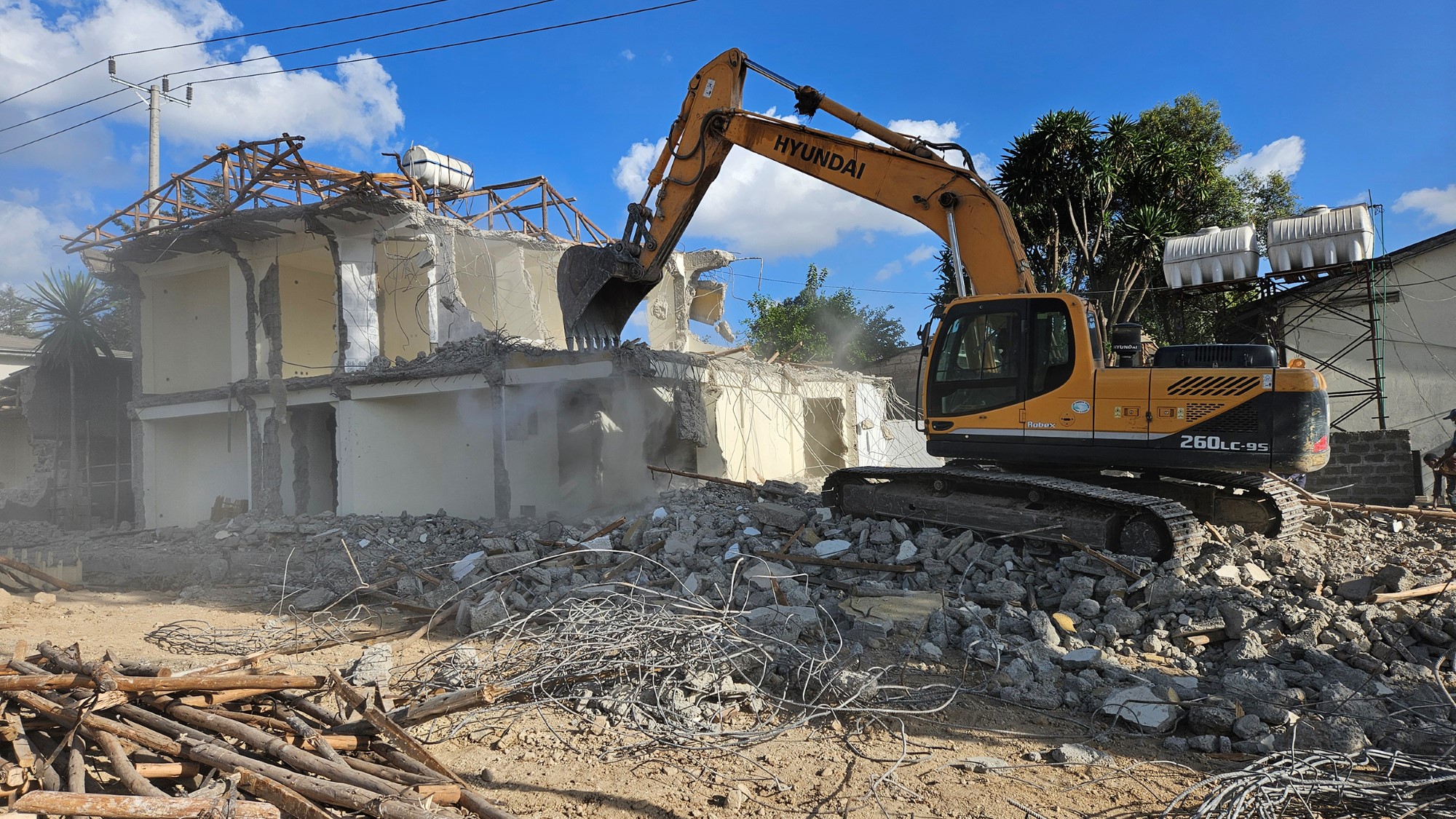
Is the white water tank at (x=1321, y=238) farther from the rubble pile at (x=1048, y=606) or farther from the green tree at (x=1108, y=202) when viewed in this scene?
the rubble pile at (x=1048, y=606)

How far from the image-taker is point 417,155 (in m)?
15.8

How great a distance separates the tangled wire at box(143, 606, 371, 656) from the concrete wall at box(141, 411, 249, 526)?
1175cm

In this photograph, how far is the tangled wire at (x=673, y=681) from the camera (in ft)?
16.0

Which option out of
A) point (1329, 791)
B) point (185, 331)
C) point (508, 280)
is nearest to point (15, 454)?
point (185, 331)

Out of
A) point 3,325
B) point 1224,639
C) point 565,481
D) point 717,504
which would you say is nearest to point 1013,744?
point 1224,639

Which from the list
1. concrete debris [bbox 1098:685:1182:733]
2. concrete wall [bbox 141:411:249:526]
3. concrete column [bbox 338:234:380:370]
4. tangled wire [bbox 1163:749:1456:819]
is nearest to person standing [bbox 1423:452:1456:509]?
concrete debris [bbox 1098:685:1182:733]

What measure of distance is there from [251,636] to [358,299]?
9775 millimetres

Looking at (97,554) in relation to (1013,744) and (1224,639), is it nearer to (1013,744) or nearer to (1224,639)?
(1013,744)

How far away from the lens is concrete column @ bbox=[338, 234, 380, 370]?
51.1 ft

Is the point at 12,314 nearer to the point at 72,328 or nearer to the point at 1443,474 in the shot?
the point at 72,328

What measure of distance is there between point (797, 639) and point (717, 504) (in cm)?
453

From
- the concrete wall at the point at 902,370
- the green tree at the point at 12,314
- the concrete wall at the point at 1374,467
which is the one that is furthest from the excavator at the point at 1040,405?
the green tree at the point at 12,314

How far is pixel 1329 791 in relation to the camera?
145 inches

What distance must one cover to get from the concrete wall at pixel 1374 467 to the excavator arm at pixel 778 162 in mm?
8999
